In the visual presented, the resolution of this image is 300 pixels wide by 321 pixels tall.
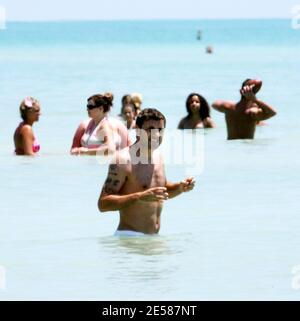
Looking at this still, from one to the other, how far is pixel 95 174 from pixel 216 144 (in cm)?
384

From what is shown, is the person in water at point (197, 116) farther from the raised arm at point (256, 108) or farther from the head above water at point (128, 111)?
the raised arm at point (256, 108)

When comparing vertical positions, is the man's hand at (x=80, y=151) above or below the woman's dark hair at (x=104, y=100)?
below

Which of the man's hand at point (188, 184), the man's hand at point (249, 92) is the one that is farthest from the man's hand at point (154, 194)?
the man's hand at point (249, 92)

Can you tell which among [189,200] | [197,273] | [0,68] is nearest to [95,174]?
[189,200]

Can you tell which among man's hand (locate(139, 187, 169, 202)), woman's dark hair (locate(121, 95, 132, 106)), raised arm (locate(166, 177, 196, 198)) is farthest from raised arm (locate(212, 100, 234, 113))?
man's hand (locate(139, 187, 169, 202))

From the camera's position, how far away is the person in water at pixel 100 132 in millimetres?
15688

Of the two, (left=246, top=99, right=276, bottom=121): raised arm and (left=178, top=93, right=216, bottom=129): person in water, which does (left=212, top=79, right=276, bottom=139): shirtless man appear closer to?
(left=246, top=99, right=276, bottom=121): raised arm

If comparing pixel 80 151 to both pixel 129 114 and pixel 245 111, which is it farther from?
pixel 129 114

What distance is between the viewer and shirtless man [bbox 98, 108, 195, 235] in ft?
34.6

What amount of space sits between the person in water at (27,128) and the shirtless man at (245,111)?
290cm

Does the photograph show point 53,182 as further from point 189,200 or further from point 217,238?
point 217,238

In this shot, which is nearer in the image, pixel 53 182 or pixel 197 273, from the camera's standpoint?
pixel 197 273

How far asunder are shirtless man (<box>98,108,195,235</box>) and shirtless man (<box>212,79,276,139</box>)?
7.45 m
